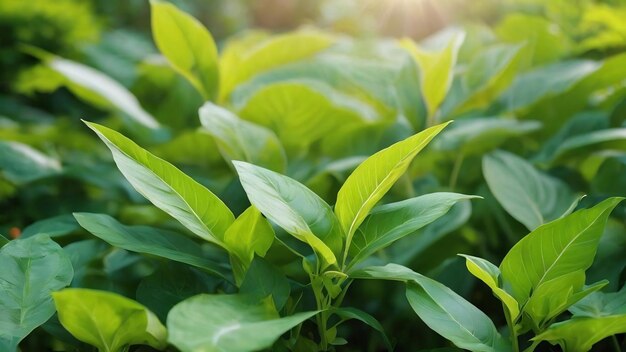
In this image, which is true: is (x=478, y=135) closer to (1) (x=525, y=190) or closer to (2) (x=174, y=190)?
(1) (x=525, y=190)

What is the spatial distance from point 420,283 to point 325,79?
73 cm

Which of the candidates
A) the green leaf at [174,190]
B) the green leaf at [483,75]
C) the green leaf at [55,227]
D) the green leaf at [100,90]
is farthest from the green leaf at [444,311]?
the green leaf at [100,90]

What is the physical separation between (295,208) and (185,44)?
1.71 feet

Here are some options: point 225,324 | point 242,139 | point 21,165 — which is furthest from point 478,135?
point 21,165

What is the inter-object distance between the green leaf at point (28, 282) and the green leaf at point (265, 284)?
19 centimetres

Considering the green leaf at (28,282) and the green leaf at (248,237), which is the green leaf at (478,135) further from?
the green leaf at (28,282)

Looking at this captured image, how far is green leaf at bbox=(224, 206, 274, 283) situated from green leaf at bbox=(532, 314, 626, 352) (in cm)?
30

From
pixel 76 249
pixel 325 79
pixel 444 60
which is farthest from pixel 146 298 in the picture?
pixel 325 79

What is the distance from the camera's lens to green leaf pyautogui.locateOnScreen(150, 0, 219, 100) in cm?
108

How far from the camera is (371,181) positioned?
2.26 ft

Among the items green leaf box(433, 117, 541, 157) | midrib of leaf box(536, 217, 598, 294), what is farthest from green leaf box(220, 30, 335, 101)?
midrib of leaf box(536, 217, 598, 294)

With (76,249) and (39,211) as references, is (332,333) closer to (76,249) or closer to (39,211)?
(76,249)

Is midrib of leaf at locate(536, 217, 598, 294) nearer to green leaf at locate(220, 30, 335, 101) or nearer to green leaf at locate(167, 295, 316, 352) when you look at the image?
green leaf at locate(167, 295, 316, 352)

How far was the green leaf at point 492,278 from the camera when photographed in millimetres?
637
